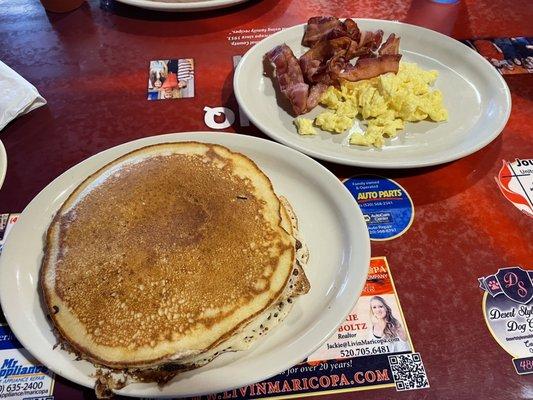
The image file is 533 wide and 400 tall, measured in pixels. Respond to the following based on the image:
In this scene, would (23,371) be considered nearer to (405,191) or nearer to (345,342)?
(345,342)

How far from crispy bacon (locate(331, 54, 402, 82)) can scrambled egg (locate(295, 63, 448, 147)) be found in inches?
1.0

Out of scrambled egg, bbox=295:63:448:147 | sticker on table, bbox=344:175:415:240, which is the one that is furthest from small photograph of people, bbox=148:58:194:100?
sticker on table, bbox=344:175:415:240

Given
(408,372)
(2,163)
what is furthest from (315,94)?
(2,163)

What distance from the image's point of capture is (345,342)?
3.91 ft

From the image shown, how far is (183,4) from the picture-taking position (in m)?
2.14

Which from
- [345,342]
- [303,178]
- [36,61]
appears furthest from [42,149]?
[345,342]

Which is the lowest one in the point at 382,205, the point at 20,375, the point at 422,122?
the point at 20,375

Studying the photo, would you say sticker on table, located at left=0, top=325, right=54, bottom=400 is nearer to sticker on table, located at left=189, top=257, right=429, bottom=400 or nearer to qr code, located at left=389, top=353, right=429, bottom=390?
sticker on table, located at left=189, top=257, right=429, bottom=400

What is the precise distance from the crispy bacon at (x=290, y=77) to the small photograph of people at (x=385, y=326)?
823 mm

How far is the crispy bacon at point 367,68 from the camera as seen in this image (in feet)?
5.86

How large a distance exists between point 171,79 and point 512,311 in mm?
1615

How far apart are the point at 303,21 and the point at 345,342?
5.61 ft

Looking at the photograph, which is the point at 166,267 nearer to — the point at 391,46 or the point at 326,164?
the point at 326,164

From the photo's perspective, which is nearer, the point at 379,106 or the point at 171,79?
the point at 379,106
